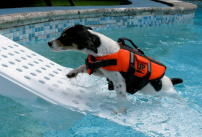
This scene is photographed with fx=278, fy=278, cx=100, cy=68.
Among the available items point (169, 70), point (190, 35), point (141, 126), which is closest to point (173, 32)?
Result: point (190, 35)

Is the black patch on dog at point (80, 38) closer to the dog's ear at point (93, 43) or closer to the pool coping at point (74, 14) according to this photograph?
→ the dog's ear at point (93, 43)

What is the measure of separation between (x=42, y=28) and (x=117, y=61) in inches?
109

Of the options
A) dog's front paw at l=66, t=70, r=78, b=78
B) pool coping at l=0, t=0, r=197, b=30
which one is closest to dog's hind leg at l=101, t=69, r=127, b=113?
dog's front paw at l=66, t=70, r=78, b=78

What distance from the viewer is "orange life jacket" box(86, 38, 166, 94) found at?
2.20m

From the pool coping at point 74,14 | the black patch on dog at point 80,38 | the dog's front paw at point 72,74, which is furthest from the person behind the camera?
the pool coping at point 74,14

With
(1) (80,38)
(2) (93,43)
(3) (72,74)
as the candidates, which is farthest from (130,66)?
(3) (72,74)

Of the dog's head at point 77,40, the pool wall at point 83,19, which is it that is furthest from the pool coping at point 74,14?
the dog's head at point 77,40

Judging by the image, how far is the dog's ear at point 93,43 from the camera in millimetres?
2104

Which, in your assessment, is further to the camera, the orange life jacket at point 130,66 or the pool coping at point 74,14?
the pool coping at point 74,14

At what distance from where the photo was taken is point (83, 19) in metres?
5.42

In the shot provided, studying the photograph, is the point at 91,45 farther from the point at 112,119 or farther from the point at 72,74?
the point at 112,119

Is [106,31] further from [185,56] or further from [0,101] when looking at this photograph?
[0,101]

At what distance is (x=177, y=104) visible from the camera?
2.69m

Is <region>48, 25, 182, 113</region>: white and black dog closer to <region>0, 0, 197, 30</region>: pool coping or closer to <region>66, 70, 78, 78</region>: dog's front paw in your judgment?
<region>66, 70, 78, 78</region>: dog's front paw
